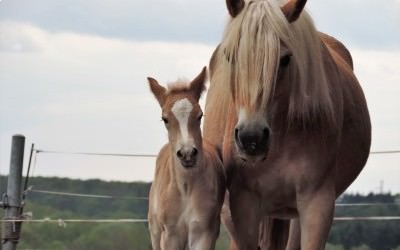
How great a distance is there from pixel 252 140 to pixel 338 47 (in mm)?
3046

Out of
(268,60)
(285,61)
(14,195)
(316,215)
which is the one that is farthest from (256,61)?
(14,195)

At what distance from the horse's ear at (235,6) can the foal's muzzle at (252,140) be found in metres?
0.76

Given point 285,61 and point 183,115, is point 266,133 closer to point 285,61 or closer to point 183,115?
point 285,61

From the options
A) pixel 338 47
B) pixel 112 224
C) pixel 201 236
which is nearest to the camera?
pixel 201 236

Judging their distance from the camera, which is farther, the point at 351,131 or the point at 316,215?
the point at 351,131

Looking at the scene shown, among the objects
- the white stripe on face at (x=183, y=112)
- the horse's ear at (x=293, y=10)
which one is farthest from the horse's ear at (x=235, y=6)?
the white stripe on face at (x=183, y=112)

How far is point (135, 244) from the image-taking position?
975 cm

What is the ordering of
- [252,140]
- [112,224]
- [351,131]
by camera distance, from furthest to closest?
1. [112,224]
2. [351,131]
3. [252,140]

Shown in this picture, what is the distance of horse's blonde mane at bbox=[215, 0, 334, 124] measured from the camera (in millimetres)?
5484

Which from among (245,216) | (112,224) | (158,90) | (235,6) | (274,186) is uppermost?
(235,6)

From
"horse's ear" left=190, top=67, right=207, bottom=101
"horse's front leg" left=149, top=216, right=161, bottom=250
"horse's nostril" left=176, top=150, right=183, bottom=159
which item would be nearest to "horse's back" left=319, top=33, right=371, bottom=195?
"horse's ear" left=190, top=67, right=207, bottom=101

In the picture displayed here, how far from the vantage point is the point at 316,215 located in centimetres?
586

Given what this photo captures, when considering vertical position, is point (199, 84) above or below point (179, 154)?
above

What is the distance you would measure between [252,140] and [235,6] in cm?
85
